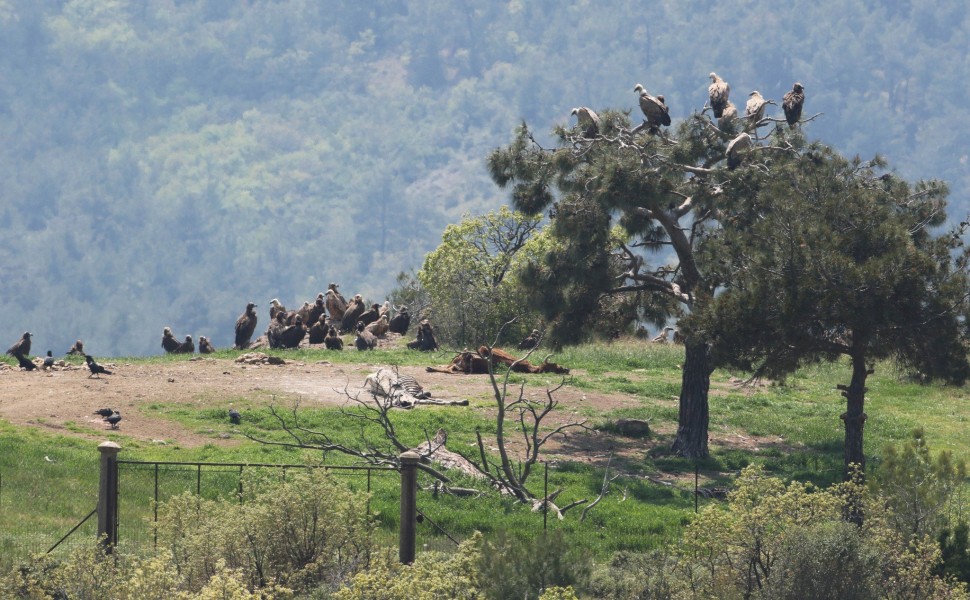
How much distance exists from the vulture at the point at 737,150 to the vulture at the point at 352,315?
25.5 m

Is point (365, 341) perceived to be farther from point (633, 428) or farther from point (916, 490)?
point (916, 490)

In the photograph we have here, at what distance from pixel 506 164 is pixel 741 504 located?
15041 mm

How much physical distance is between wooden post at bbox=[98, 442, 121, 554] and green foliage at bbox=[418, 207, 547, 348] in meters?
30.2

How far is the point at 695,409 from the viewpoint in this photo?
27.0 meters

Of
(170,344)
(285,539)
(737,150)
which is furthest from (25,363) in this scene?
(285,539)

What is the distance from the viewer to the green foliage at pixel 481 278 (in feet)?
168

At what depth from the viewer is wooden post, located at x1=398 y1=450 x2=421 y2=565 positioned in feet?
51.5

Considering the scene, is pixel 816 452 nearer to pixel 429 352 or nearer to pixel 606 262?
pixel 606 262

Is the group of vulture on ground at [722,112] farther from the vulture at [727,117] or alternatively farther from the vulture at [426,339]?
the vulture at [426,339]

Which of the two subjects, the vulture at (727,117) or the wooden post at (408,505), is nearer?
the wooden post at (408,505)

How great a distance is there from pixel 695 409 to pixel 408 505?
12.5 metres

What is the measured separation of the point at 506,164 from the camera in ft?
95.9

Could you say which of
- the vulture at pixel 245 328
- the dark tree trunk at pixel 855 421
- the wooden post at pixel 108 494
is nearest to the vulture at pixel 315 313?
the vulture at pixel 245 328

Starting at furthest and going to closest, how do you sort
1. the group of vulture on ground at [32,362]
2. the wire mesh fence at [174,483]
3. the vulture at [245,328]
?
1. the vulture at [245,328]
2. the group of vulture on ground at [32,362]
3. the wire mesh fence at [174,483]
